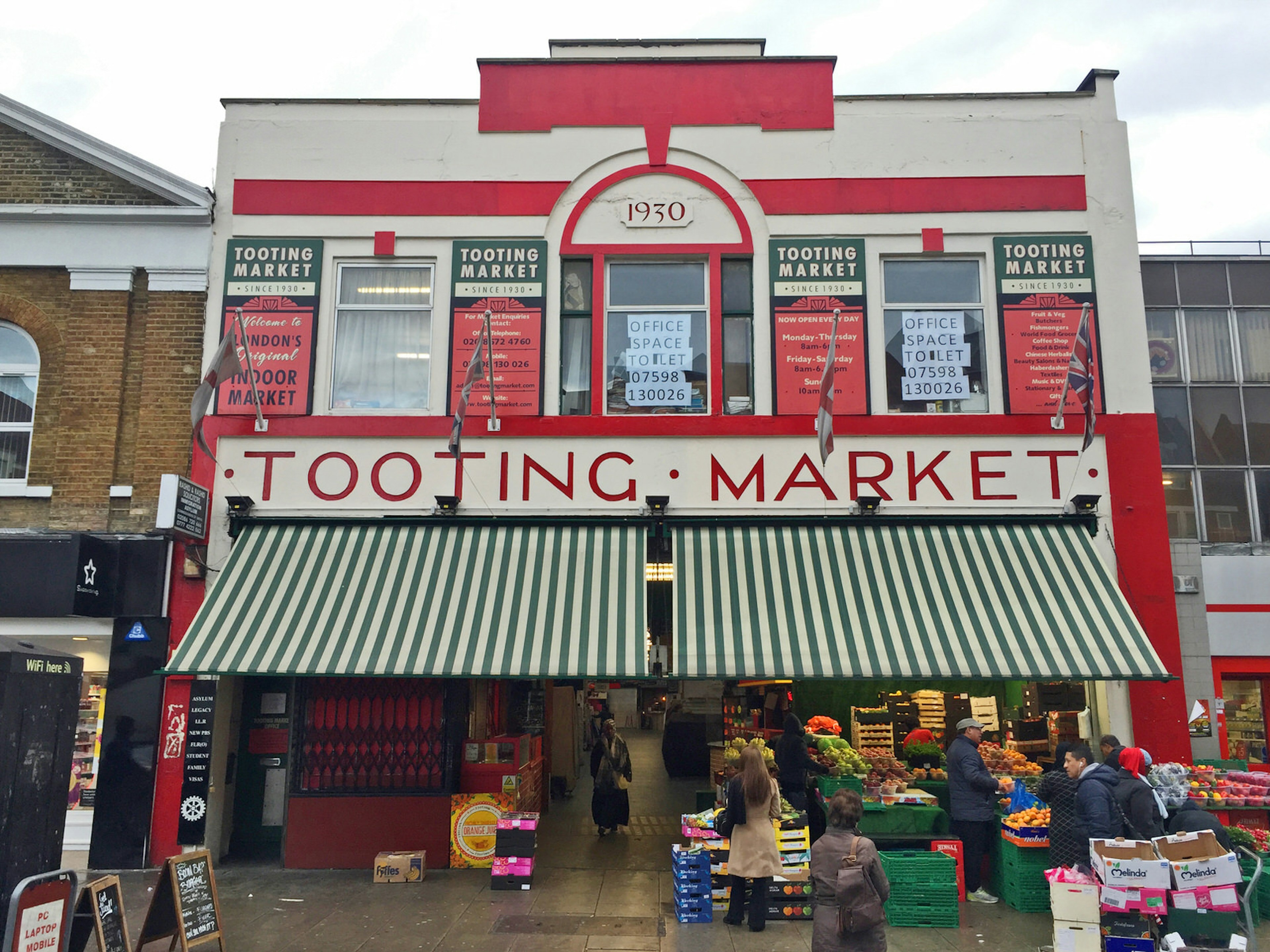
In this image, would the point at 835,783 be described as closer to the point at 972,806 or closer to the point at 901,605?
Answer: the point at 972,806

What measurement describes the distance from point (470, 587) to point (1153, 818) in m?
6.77

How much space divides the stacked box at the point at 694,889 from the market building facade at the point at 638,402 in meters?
1.74

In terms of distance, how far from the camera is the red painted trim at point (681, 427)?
11.1 metres

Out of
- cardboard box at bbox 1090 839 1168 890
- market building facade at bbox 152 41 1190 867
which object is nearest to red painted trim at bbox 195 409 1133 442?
market building facade at bbox 152 41 1190 867

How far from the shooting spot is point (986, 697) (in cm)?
1502

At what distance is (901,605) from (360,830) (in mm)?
6558

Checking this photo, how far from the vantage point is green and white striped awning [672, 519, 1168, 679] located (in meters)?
9.30

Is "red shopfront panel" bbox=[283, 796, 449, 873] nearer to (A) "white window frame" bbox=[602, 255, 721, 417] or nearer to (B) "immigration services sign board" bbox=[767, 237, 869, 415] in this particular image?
(A) "white window frame" bbox=[602, 255, 721, 417]

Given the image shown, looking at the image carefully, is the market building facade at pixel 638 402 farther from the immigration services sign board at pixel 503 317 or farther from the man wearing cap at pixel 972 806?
the man wearing cap at pixel 972 806

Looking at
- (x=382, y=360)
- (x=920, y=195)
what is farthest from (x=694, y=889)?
(x=920, y=195)

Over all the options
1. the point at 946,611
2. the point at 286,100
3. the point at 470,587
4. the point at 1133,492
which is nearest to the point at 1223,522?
the point at 1133,492

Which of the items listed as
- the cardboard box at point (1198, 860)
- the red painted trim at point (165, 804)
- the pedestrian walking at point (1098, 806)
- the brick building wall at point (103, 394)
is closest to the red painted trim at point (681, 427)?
the brick building wall at point (103, 394)

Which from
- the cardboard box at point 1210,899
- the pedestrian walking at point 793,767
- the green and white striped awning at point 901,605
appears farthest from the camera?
the pedestrian walking at point 793,767

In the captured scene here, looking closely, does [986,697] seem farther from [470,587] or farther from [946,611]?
[470,587]
